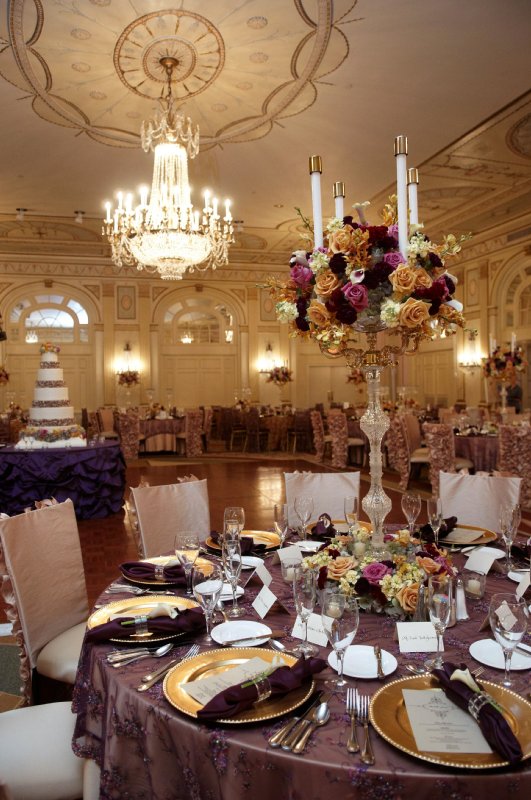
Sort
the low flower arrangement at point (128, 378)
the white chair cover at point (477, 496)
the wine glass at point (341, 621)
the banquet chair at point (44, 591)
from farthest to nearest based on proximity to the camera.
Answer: the low flower arrangement at point (128, 378), the white chair cover at point (477, 496), the banquet chair at point (44, 591), the wine glass at point (341, 621)

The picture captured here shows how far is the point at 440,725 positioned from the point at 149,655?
2.45 feet

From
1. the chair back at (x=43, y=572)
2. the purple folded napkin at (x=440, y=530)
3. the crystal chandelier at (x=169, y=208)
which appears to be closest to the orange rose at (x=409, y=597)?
the purple folded napkin at (x=440, y=530)

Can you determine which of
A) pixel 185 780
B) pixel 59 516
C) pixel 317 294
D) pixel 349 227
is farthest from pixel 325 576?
pixel 59 516

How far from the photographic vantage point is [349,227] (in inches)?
78.6

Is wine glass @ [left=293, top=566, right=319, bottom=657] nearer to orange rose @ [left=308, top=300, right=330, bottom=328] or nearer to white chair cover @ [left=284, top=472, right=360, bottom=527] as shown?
orange rose @ [left=308, top=300, right=330, bottom=328]

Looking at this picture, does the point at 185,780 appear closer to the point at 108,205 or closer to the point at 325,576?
the point at 325,576

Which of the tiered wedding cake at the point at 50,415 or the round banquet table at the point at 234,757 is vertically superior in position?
the tiered wedding cake at the point at 50,415

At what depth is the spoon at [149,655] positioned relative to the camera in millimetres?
1486

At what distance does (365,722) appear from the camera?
47.7 inches

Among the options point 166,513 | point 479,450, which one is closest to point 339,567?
point 166,513

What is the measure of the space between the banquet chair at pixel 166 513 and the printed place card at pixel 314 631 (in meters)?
1.45

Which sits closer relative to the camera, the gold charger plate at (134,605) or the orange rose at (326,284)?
the gold charger plate at (134,605)

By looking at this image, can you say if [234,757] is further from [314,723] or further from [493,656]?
[493,656]

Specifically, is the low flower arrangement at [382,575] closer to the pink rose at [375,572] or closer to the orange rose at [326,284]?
the pink rose at [375,572]
